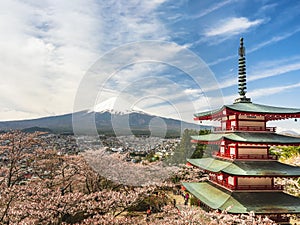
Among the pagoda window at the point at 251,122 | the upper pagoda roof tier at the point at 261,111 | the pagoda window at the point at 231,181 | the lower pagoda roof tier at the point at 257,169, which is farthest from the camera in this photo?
the pagoda window at the point at 251,122

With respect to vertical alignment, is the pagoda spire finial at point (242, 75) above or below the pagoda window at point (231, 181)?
above

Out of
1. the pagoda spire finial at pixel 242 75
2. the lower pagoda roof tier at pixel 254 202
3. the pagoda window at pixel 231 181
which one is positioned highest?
the pagoda spire finial at pixel 242 75

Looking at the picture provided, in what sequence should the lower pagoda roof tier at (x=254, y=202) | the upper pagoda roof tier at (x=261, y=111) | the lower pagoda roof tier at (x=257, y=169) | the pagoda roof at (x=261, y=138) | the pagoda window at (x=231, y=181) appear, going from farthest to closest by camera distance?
1. the pagoda window at (x=231, y=181)
2. the upper pagoda roof tier at (x=261, y=111)
3. the pagoda roof at (x=261, y=138)
4. the lower pagoda roof tier at (x=257, y=169)
5. the lower pagoda roof tier at (x=254, y=202)

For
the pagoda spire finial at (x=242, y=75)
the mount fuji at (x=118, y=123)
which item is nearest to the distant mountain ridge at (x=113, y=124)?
the mount fuji at (x=118, y=123)

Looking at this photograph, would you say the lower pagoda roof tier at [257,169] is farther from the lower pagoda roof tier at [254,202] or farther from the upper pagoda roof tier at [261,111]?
the upper pagoda roof tier at [261,111]

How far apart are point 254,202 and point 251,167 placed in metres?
1.49

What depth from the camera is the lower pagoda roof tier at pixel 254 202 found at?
9.45 m

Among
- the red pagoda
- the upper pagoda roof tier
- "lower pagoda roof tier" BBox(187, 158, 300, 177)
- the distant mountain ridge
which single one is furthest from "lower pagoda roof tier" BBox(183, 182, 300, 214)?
the distant mountain ridge

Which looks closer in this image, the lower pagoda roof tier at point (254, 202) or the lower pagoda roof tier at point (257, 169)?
the lower pagoda roof tier at point (254, 202)

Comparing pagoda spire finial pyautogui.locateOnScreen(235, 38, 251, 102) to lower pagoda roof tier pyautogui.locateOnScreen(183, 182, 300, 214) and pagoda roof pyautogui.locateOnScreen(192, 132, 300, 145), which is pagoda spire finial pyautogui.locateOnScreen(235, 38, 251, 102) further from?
lower pagoda roof tier pyautogui.locateOnScreen(183, 182, 300, 214)

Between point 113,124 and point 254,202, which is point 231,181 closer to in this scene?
point 254,202

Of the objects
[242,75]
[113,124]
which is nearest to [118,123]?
[113,124]

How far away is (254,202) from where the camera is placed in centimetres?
988

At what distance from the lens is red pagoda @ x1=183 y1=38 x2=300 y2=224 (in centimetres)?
984
